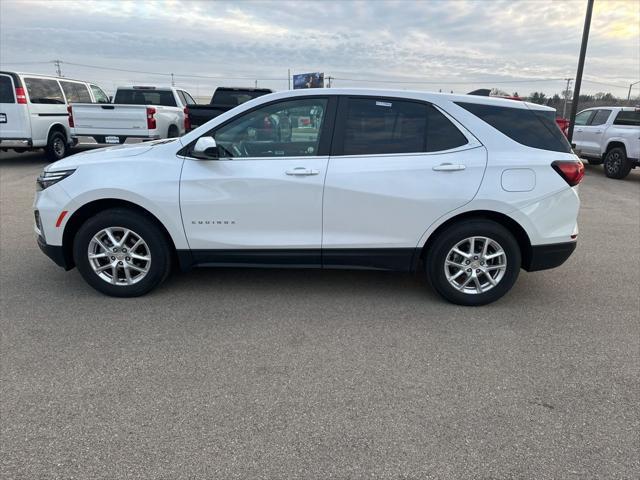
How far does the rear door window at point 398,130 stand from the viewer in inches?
160

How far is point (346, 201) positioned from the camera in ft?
13.2

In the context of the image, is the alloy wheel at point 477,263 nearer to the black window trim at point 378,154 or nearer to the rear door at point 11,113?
the black window trim at point 378,154

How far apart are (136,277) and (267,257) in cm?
118

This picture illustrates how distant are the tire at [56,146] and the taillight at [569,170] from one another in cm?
1214

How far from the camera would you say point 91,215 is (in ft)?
14.0

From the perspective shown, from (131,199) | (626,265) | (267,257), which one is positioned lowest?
(626,265)

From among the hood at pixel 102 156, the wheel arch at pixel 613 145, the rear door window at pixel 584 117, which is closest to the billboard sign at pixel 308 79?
the rear door window at pixel 584 117

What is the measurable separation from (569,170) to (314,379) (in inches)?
108

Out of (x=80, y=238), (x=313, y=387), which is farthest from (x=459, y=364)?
(x=80, y=238)

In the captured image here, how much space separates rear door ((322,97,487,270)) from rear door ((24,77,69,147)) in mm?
10432

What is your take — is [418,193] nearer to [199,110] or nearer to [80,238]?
[80,238]

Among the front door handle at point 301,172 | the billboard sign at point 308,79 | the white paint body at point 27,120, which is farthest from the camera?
the billboard sign at point 308,79

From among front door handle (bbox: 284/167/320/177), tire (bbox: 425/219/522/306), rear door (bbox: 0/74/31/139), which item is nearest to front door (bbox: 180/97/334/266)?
front door handle (bbox: 284/167/320/177)

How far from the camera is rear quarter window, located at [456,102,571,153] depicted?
4.09 meters
